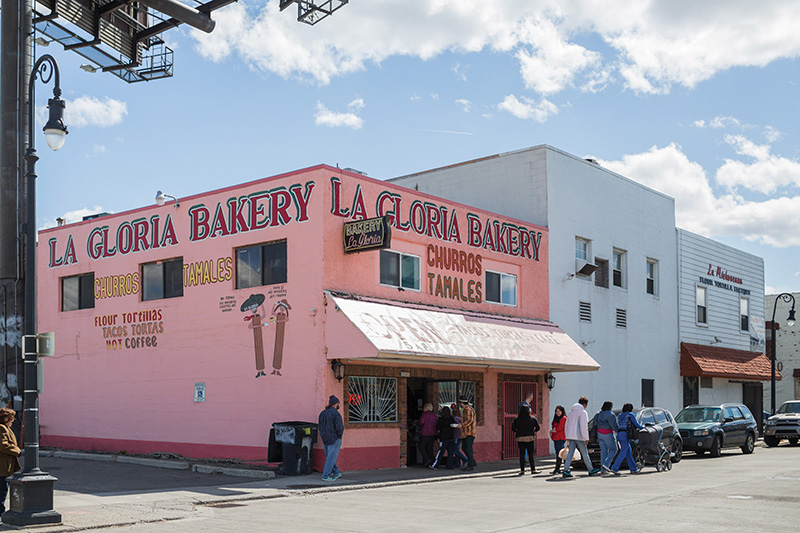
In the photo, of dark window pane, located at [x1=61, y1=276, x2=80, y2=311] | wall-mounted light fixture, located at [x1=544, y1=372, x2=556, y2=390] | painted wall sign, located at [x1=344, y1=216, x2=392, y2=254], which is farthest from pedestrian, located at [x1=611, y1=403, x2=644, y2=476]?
dark window pane, located at [x1=61, y1=276, x2=80, y2=311]

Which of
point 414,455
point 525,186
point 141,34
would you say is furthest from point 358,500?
point 525,186

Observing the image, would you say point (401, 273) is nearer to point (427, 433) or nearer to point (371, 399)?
point (371, 399)

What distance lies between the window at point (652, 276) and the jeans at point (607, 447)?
528 inches

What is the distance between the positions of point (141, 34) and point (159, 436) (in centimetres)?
1006

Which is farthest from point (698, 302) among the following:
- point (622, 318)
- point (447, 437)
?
point (447, 437)

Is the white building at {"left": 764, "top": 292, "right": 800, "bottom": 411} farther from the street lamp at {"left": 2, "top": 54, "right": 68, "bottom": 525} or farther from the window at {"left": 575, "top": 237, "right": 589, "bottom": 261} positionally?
the street lamp at {"left": 2, "top": 54, "right": 68, "bottom": 525}

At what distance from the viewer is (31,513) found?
38.4 ft

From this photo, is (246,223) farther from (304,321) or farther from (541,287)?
(541,287)

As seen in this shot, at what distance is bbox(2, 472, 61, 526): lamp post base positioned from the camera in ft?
38.4

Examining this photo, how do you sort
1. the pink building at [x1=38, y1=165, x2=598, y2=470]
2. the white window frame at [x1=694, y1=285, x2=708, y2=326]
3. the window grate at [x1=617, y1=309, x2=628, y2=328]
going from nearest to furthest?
the pink building at [x1=38, y1=165, x2=598, y2=470] → the window grate at [x1=617, y1=309, x2=628, y2=328] → the white window frame at [x1=694, y1=285, x2=708, y2=326]

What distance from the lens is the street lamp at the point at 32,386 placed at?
11773mm

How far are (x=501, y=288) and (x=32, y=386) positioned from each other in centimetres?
1498

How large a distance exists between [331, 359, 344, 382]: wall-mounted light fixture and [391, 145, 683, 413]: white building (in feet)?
30.8

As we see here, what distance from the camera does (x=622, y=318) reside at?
30.1 meters
